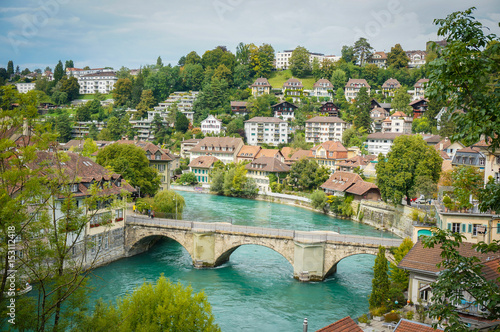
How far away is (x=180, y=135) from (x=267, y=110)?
19991 mm

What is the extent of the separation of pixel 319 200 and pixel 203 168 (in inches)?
1005

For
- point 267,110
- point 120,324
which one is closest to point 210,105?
point 267,110

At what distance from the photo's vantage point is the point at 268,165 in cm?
6862

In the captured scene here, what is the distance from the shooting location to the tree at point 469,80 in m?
7.03

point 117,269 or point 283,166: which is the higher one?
point 283,166

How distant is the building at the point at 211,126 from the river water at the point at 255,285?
5163cm

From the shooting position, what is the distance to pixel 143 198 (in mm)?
42625

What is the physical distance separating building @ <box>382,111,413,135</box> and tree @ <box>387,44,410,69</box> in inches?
1501

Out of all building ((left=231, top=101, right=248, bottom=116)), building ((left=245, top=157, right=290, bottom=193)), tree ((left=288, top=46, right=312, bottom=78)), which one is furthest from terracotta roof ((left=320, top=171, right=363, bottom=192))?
tree ((left=288, top=46, right=312, bottom=78))

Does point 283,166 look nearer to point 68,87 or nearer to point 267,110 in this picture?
point 267,110

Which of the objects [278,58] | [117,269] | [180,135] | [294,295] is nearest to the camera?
[294,295]

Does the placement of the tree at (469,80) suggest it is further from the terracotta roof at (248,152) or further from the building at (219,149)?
the building at (219,149)

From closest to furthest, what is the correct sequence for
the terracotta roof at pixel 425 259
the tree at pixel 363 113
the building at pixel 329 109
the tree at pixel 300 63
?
1. the terracotta roof at pixel 425 259
2. the tree at pixel 363 113
3. the building at pixel 329 109
4. the tree at pixel 300 63

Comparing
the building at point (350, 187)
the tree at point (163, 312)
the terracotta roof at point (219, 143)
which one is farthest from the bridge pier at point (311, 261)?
the terracotta roof at point (219, 143)
